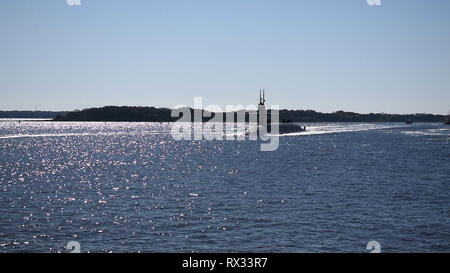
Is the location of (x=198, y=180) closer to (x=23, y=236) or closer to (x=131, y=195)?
(x=131, y=195)

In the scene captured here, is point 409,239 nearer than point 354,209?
Yes

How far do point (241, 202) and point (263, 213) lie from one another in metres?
6.09

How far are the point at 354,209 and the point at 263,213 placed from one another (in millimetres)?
8259

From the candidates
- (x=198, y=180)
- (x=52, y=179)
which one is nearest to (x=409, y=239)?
(x=198, y=180)

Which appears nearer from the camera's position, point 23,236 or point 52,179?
point 23,236

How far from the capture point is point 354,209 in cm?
4050

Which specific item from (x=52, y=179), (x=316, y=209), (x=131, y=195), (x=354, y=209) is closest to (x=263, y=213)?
(x=316, y=209)
